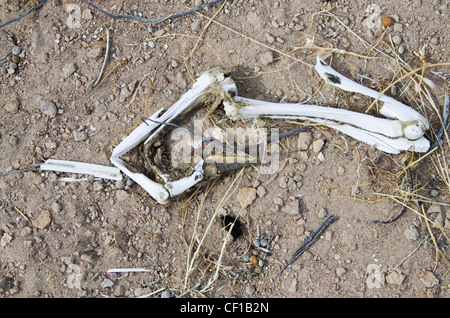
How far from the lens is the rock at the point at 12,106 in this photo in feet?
7.67

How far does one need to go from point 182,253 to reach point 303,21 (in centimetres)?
173

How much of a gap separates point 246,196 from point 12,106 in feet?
5.40

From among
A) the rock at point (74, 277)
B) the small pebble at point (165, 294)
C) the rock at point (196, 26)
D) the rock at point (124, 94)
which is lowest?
the small pebble at point (165, 294)

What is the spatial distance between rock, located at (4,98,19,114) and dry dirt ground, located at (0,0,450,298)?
0.04ft

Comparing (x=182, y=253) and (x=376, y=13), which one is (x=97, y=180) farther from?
(x=376, y=13)

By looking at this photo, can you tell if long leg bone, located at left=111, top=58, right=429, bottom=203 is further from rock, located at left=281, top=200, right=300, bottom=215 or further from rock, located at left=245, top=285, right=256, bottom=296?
rock, located at left=245, top=285, right=256, bottom=296

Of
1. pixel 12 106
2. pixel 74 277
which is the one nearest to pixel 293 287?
pixel 74 277

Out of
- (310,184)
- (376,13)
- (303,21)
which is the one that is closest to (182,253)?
(310,184)

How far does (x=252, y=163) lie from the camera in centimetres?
232

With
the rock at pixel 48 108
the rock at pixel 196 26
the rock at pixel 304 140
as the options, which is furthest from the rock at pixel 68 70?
the rock at pixel 304 140

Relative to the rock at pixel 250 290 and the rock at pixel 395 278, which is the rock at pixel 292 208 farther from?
the rock at pixel 395 278

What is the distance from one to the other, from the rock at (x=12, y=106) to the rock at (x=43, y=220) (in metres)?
0.70

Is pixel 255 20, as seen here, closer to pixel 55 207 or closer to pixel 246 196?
pixel 246 196

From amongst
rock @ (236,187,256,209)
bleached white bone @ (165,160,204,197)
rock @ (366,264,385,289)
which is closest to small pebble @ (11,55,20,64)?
Result: bleached white bone @ (165,160,204,197)
